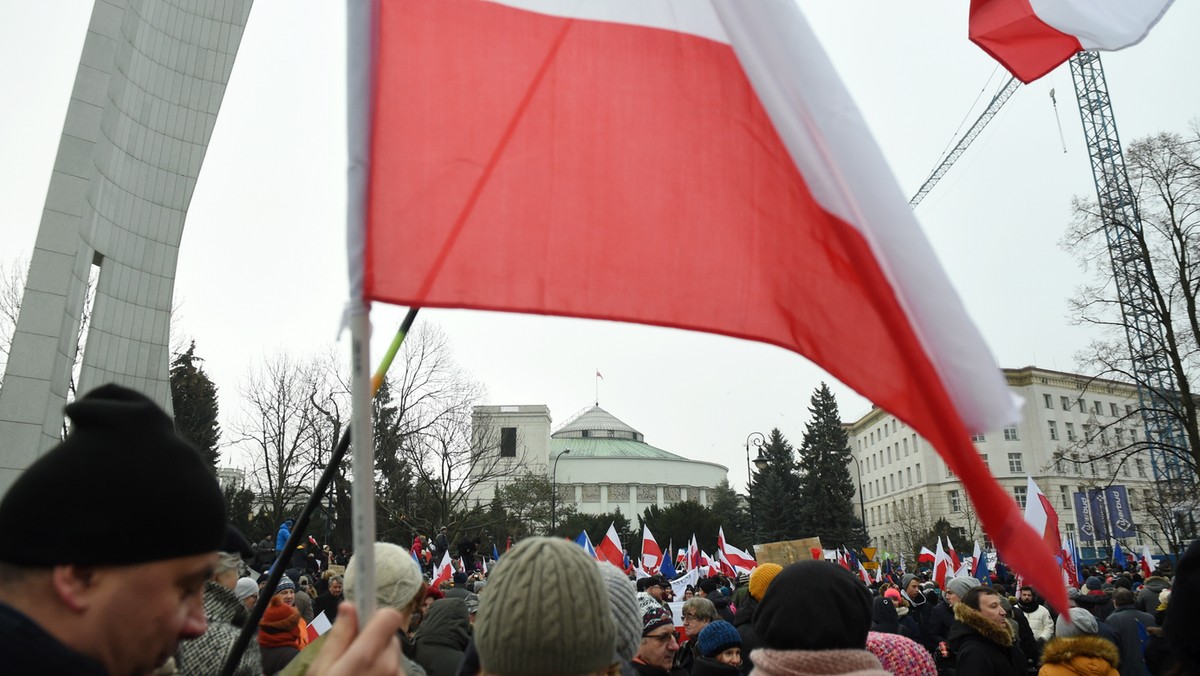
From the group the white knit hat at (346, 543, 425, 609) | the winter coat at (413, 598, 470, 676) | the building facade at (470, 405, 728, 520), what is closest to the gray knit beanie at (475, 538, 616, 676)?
the white knit hat at (346, 543, 425, 609)

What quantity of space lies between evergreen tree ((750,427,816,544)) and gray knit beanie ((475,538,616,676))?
6772 centimetres

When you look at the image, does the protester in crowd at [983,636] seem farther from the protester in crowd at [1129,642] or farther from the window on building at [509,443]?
the window on building at [509,443]

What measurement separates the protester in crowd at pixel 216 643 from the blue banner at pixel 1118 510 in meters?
25.1

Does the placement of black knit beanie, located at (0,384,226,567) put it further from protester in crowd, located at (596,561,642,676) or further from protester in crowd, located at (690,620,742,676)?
protester in crowd, located at (690,620,742,676)

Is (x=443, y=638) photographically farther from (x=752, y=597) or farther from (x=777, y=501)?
(x=777, y=501)

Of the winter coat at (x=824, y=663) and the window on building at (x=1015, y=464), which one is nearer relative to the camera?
the winter coat at (x=824, y=663)

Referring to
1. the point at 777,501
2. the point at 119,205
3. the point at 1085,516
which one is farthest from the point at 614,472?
the point at 119,205

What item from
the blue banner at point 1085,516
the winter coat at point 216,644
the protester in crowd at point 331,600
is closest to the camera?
the winter coat at point 216,644

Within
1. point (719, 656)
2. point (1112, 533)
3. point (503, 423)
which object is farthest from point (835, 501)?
point (719, 656)

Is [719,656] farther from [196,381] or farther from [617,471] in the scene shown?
[617,471]

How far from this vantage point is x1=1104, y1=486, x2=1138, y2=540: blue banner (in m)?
23.5

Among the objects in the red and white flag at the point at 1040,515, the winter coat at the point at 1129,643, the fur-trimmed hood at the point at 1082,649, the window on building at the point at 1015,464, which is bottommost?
the winter coat at the point at 1129,643

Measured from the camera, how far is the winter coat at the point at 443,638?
4.61 metres

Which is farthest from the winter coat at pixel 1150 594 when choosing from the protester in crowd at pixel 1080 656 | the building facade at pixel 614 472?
the building facade at pixel 614 472
